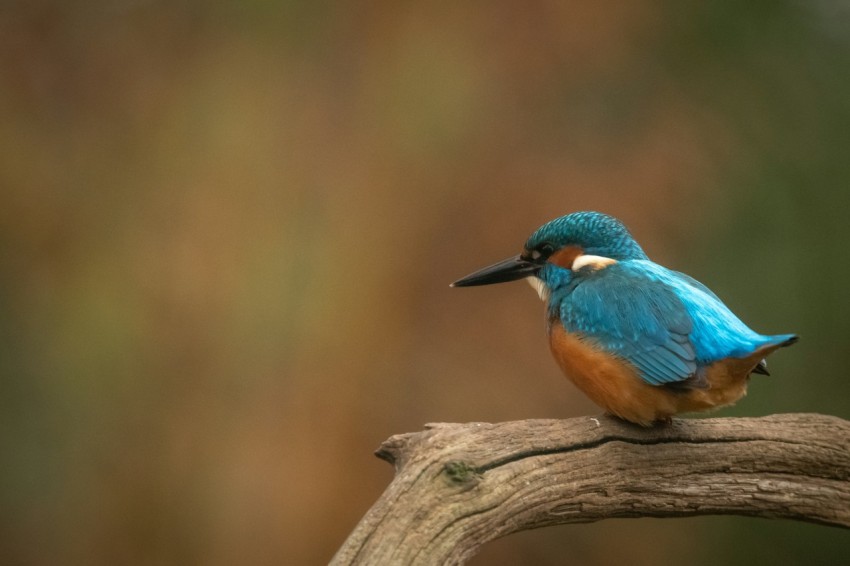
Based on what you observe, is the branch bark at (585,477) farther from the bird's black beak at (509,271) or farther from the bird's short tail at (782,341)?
the bird's black beak at (509,271)

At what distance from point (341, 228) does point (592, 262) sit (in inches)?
59.0

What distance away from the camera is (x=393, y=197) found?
351 cm

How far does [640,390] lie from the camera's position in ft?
6.01

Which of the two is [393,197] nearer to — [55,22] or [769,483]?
[55,22]

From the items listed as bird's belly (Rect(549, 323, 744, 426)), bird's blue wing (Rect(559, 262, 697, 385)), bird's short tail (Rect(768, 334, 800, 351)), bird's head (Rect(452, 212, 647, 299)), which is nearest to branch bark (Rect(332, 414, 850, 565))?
bird's belly (Rect(549, 323, 744, 426))

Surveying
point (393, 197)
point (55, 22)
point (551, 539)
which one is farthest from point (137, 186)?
point (551, 539)

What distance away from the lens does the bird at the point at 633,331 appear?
1804 millimetres

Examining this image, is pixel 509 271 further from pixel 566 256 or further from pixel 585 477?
pixel 585 477

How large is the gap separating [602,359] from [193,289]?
6.00 feet

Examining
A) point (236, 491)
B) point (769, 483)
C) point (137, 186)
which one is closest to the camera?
point (769, 483)

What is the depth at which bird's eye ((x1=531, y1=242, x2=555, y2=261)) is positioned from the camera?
2143 millimetres

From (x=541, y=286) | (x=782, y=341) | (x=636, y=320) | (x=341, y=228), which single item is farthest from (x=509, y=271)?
(x=341, y=228)

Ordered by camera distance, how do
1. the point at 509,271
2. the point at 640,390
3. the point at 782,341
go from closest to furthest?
1. the point at 782,341
2. the point at 640,390
3. the point at 509,271

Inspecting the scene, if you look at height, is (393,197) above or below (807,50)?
below
